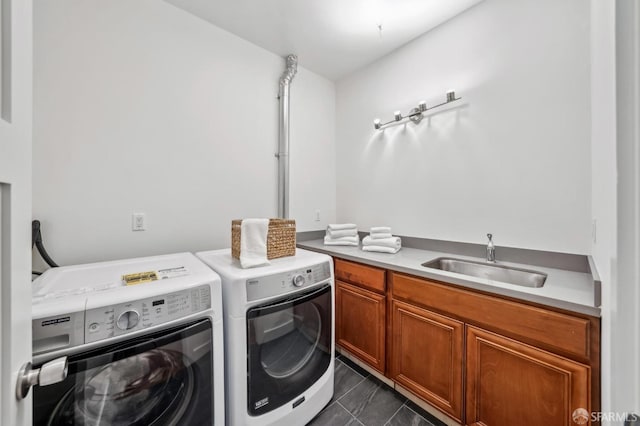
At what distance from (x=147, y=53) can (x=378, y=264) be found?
208 centimetres

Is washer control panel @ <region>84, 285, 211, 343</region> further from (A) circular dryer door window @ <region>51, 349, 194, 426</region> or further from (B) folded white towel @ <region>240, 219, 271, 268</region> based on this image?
(B) folded white towel @ <region>240, 219, 271, 268</region>

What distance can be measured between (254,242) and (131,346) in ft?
2.20

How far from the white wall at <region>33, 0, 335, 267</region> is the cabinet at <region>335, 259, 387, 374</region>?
3.23 feet

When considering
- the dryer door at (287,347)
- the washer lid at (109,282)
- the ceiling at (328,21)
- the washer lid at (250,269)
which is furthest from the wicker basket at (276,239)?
the ceiling at (328,21)

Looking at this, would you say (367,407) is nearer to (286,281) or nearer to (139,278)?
(286,281)

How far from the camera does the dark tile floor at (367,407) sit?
4.56 feet

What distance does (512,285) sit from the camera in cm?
114

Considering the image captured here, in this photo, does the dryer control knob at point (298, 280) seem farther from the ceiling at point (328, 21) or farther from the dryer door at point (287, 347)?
the ceiling at point (328, 21)

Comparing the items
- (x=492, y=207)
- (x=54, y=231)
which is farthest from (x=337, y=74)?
(x=54, y=231)

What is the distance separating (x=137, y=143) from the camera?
5.18 ft

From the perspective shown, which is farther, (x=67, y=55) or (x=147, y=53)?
(x=147, y=53)

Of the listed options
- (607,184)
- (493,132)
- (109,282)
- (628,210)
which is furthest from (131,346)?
(493,132)

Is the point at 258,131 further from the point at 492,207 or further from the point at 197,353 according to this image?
the point at 492,207

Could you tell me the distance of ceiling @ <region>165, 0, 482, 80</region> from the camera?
1.68 m
